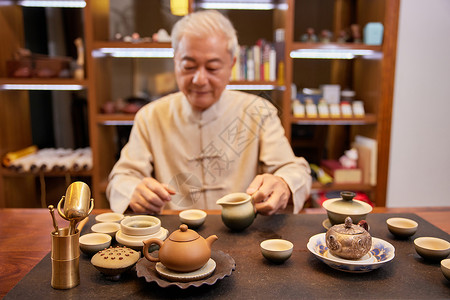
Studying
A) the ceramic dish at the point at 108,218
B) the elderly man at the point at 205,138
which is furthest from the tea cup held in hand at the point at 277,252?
the elderly man at the point at 205,138

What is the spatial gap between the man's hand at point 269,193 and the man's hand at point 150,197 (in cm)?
32

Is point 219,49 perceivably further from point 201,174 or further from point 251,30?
point 251,30

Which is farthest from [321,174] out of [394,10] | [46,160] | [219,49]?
[46,160]

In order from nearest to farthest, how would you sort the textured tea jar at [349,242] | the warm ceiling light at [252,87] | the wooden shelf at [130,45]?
the textured tea jar at [349,242]
the wooden shelf at [130,45]
the warm ceiling light at [252,87]

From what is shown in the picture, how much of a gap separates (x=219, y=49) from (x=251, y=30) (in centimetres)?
168

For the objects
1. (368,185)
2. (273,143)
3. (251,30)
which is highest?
(251,30)

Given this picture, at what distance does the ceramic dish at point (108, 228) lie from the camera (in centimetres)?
128

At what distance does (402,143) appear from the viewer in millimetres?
3141

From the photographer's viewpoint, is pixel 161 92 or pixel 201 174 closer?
pixel 201 174

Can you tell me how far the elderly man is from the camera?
74.1 inches

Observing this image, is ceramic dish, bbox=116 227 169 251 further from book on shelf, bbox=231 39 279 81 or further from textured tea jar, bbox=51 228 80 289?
book on shelf, bbox=231 39 279 81

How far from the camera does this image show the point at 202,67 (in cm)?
186

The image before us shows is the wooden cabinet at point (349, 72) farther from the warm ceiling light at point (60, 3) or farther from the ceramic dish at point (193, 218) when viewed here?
Answer: the ceramic dish at point (193, 218)

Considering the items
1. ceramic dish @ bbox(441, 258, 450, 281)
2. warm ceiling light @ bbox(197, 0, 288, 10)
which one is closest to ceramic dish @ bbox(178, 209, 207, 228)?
ceramic dish @ bbox(441, 258, 450, 281)
